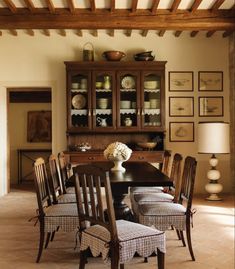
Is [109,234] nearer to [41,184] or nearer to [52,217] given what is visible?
[52,217]

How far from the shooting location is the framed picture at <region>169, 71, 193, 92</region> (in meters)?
7.06

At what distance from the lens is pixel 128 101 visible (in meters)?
6.67

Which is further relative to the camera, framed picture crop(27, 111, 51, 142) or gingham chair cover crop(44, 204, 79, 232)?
framed picture crop(27, 111, 51, 142)

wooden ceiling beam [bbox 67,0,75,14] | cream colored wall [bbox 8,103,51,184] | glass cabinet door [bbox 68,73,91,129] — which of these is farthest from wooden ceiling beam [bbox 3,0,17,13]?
cream colored wall [bbox 8,103,51,184]

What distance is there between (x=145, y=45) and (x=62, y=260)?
458 centimetres

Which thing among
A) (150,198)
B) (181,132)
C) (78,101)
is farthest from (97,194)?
(181,132)

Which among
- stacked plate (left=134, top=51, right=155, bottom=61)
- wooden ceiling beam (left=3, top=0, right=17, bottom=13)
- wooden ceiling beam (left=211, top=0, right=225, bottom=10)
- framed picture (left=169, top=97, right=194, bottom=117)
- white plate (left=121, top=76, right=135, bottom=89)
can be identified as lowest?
framed picture (left=169, top=97, right=194, bottom=117)

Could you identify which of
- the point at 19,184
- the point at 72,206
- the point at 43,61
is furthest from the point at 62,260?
the point at 19,184

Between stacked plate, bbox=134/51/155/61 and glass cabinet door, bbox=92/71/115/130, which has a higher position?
stacked plate, bbox=134/51/155/61

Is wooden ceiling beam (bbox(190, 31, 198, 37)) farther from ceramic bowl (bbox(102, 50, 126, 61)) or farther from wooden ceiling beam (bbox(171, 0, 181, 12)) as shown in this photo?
ceramic bowl (bbox(102, 50, 126, 61))

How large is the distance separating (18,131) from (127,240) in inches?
280

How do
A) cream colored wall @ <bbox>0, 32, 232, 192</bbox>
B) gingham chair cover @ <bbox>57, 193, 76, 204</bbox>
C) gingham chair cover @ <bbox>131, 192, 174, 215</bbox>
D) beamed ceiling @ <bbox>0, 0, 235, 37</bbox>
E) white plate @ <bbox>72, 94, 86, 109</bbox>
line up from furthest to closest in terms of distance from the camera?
cream colored wall @ <bbox>0, 32, 232, 192</bbox>
white plate @ <bbox>72, 94, 86, 109</bbox>
beamed ceiling @ <bbox>0, 0, 235, 37</bbox>
gingham chair cover @ <bbox>57, 193, 76, 204</bbox>
gingham chair cover @ <bbox>131, 192, 174, 215</bbox>

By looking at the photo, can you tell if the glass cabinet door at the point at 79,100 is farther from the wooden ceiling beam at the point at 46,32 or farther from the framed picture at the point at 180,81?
the framed picture at the point at 180,81

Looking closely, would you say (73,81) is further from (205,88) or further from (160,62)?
(205,88)
